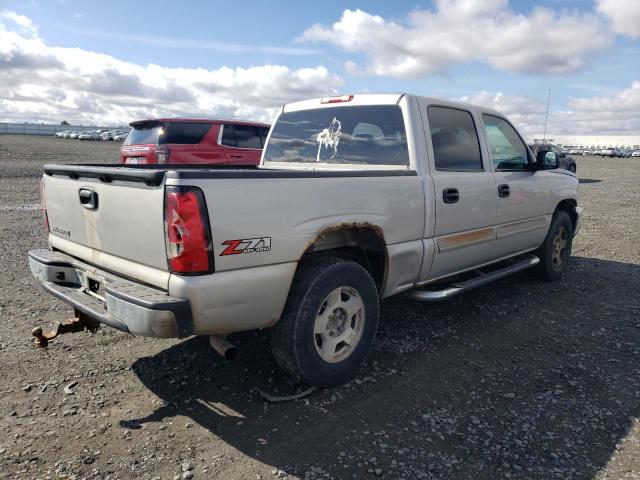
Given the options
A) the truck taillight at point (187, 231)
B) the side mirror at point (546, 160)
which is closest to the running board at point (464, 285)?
the side mirror at point (546, 160)

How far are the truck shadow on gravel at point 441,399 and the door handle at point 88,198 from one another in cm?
125

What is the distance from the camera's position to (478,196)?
14.2 ft

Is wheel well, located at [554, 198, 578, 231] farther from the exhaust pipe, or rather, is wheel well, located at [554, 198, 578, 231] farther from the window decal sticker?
the exhaust pipe

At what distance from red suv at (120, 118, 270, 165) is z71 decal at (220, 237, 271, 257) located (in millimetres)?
7111

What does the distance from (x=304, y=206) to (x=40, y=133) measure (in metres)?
92.4

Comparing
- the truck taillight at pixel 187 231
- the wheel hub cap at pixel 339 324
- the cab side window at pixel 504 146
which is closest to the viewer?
the truck taillight at pixel 187 231

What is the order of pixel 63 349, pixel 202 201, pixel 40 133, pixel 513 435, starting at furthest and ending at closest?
pixel 40 133, pixel 63 349, pixel 513 435, pixel 202 201

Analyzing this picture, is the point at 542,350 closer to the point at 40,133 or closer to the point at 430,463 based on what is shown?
the point at 430,463

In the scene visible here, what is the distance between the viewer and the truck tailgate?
270 centimetres

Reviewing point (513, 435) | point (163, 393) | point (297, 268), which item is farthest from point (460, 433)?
point (163, 393)

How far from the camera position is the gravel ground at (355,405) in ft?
8.66

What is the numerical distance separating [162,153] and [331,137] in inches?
227

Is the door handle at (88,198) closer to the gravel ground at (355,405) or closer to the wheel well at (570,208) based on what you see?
the gravel ground at (355,405)

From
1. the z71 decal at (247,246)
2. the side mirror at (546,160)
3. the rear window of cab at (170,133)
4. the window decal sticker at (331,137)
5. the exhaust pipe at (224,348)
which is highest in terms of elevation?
the rear window of cab at (170,133)
